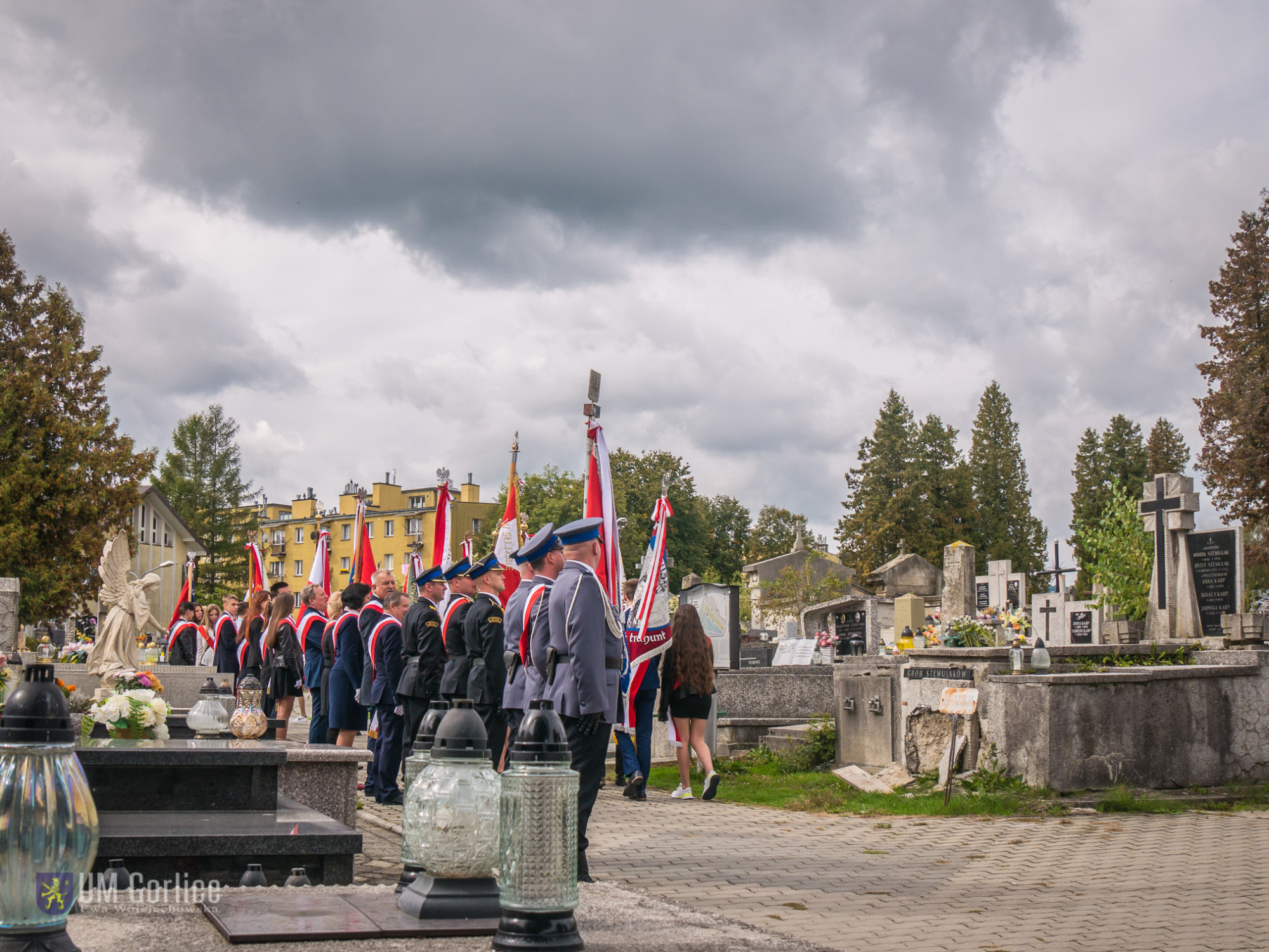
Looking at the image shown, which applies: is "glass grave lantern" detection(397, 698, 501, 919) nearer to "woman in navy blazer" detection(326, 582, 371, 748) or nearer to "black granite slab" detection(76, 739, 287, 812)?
"black granite slab" detection(76, 739, 287, 812)

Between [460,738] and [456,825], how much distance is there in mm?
288

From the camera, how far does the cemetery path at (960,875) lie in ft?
19.7

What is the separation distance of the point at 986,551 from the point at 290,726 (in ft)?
159

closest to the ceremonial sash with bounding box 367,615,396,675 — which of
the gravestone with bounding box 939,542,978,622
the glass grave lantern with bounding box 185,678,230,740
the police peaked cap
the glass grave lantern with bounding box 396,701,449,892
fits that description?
the glass grave lantern with bounding box 185,678,230,740

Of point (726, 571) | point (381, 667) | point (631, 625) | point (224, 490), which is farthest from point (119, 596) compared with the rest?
point (726, 571)

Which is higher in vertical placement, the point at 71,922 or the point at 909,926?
the point at 71,922

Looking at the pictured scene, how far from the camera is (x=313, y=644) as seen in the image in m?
13.6

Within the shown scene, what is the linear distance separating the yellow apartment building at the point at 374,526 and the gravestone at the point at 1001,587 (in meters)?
59.6

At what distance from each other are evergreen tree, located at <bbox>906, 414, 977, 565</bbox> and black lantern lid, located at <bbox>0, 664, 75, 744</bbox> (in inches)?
2296

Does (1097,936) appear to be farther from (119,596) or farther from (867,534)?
(867,534)

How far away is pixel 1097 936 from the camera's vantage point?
19.4 ft

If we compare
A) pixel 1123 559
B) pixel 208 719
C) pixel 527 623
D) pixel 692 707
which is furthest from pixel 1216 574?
pixel 208 719

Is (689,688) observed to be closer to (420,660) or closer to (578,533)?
(420,660)

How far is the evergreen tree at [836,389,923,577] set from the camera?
59.5m
